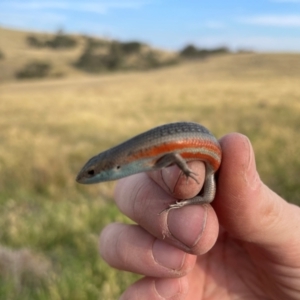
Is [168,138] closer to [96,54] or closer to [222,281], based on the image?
[222,281]

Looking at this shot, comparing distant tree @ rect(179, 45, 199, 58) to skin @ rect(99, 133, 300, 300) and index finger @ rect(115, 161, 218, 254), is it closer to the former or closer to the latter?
skin @ rect(99, 133, 300, 300)

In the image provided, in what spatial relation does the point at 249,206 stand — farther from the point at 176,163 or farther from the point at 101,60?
the point at 101,60

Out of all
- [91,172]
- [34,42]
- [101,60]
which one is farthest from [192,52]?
[91,172]

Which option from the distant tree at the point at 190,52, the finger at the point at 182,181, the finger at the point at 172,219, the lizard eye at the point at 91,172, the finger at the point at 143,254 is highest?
the finger at the point at 182,181

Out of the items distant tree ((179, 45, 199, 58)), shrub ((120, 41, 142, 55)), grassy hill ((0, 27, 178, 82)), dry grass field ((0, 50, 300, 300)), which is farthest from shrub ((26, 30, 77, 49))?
dry grass field ((0, 50, 300, 300))

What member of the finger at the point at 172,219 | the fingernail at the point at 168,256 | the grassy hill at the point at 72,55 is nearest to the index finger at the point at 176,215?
the finger at the point at 172,219

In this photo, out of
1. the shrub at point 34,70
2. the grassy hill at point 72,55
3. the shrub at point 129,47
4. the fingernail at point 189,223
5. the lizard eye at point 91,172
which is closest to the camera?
the fingernail at point 189,223

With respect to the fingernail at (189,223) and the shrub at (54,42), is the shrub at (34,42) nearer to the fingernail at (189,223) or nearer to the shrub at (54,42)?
the shrub at (54,42)
